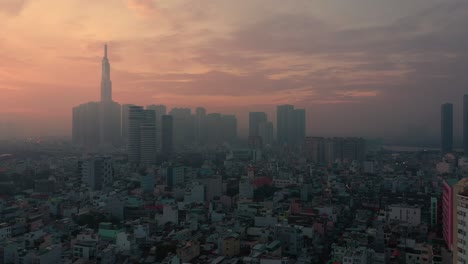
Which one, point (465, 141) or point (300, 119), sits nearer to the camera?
point (465, 141)

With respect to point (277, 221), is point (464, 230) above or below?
above

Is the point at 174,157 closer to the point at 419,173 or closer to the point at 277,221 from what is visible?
the point at 419,173

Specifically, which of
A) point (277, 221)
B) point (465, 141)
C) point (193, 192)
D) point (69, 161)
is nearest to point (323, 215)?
point (277, 221)

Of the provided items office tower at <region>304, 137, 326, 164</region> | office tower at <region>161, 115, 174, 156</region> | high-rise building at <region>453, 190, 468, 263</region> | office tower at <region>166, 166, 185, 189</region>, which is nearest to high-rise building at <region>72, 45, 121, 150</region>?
office tower at <region>161, 115, 174, 156</region>

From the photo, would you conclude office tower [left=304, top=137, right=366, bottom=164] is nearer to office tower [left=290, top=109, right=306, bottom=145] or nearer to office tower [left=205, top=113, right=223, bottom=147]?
office tower [left=290, top=109, right=306, bottom=145]

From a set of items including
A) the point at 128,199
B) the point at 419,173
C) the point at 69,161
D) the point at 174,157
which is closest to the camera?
the point at 128,199

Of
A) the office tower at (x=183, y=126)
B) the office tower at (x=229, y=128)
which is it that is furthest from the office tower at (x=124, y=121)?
the office tower at (x=229, y=128)

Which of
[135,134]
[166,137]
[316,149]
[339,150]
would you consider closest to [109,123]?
[166,137]
